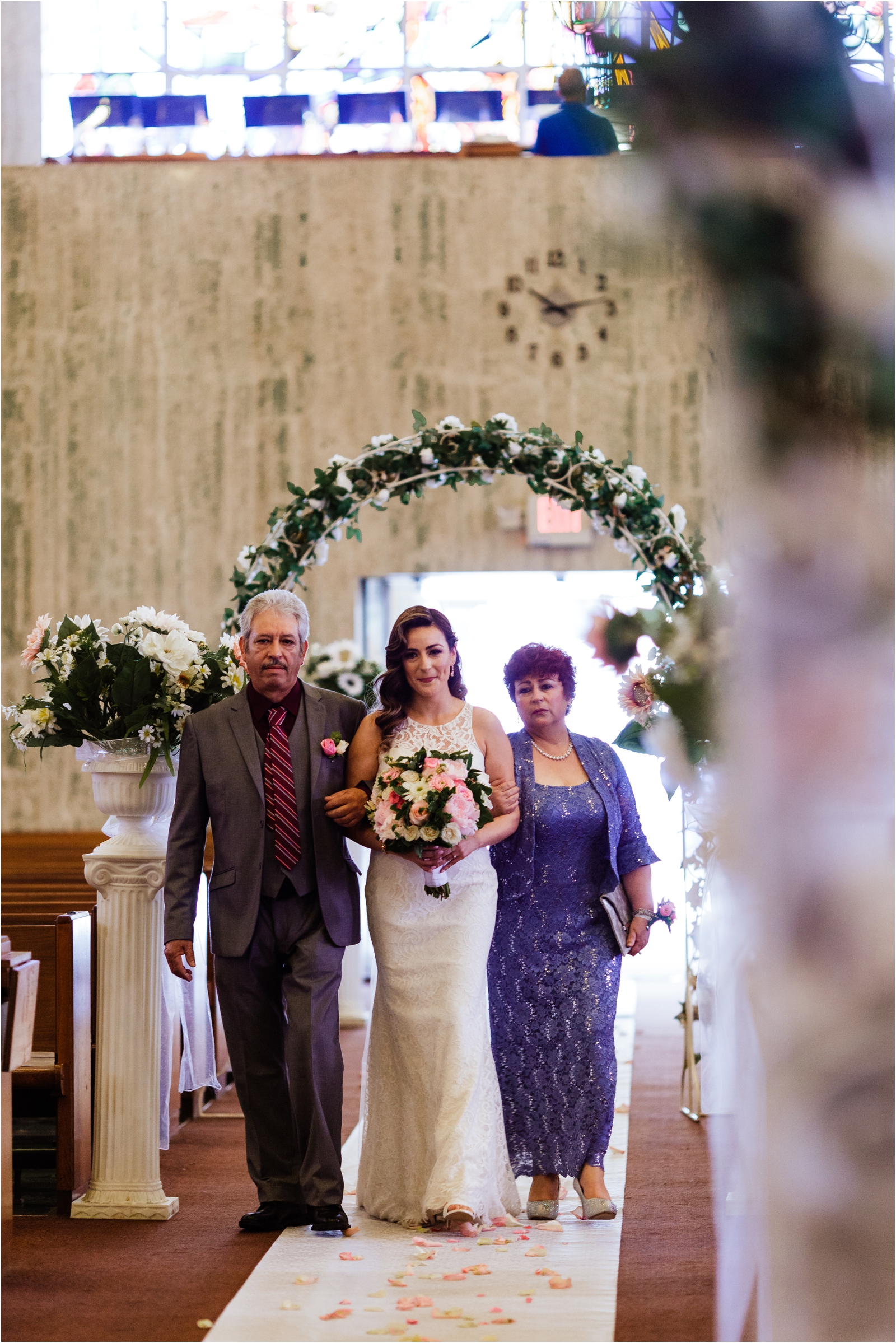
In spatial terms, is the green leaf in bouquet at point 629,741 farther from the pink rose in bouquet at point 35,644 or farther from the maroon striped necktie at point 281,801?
the pink rose in bouquet at point 35,644

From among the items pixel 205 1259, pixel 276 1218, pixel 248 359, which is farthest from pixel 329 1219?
pixel 248 359

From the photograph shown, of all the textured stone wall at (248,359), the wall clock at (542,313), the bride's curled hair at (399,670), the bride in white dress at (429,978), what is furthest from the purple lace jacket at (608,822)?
the wall clock at (542,313)

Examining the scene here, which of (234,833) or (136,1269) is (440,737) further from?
(136,1269)

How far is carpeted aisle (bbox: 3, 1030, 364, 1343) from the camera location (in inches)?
116

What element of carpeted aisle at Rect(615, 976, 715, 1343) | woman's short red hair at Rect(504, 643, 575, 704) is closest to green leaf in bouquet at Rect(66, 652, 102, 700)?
woman's short red hair at Rect(504, 643, 575, 704)

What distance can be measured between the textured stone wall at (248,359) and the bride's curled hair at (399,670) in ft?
18.1

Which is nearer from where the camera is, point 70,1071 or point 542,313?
point 70,1071

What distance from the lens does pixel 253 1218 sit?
→ 3.76 m

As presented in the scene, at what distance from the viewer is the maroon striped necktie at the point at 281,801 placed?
380 cm

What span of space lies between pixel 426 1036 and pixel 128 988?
3.02ft

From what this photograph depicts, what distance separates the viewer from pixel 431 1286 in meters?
3.18

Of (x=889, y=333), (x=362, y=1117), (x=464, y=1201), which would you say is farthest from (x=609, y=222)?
(x=362, y=1117)

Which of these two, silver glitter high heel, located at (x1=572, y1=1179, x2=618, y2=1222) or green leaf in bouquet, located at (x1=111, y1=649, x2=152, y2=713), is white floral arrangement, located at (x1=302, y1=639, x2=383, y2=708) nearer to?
green leaf in bouquet, located at (x1=111, y1=649, x2=152, y2=713)

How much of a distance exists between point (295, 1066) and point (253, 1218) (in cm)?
45
